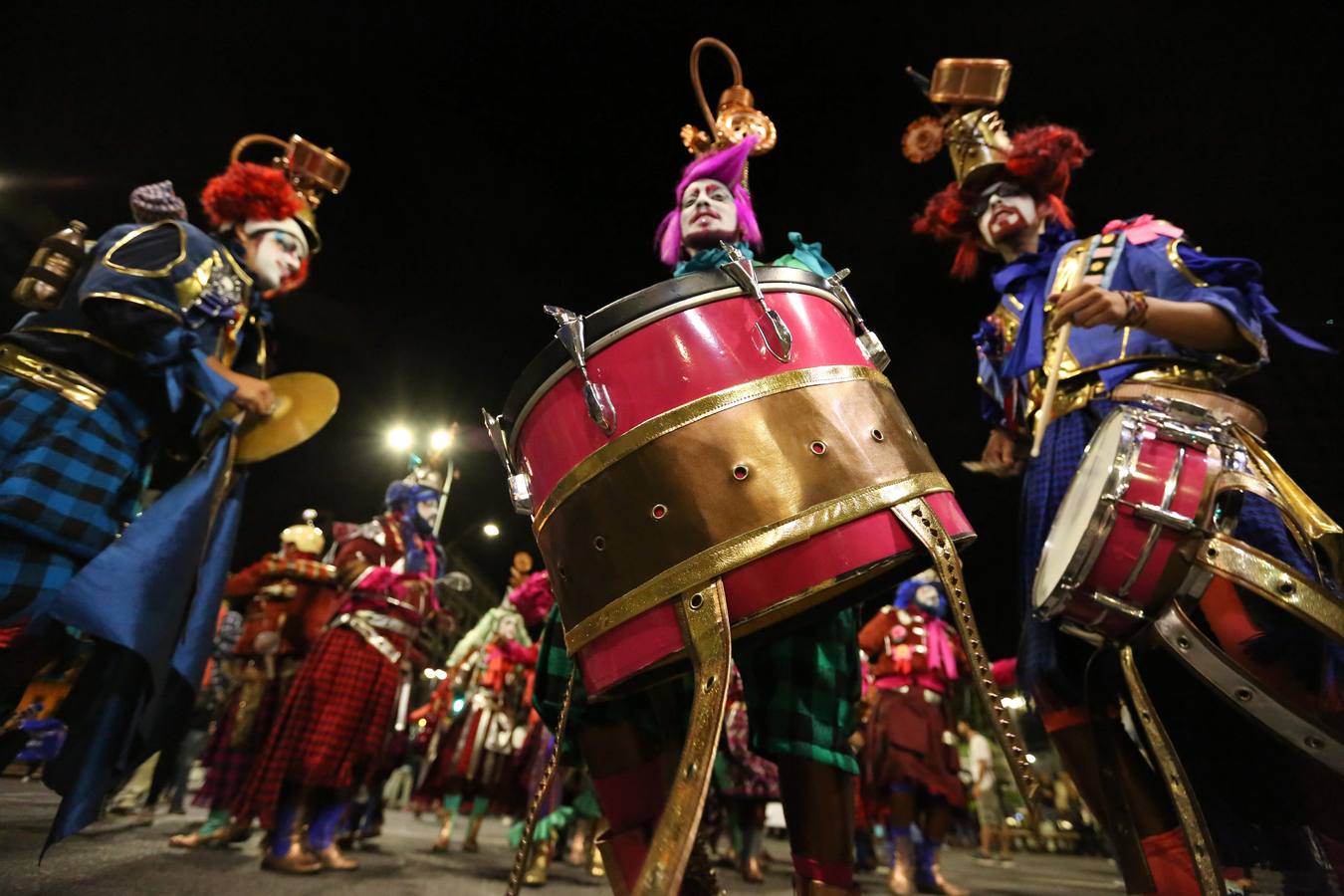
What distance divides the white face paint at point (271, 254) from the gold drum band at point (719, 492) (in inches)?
108

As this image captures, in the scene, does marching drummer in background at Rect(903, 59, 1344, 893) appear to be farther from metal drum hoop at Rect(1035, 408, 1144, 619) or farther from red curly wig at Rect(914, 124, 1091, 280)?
metal drum hoop at Rect(1035, 408, 1144, 619)

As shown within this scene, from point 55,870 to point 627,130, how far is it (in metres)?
5.38

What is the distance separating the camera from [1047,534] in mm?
2084

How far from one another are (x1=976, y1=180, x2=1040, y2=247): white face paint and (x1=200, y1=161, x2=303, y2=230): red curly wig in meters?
3.26

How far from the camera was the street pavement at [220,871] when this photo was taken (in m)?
2.48

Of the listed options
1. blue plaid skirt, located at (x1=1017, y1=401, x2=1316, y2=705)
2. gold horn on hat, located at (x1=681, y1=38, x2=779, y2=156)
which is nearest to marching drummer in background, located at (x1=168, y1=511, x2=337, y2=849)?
gold horn on hat, located at (x1=681, y1=38, x2=779, y2=156)

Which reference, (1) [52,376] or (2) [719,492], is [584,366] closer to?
(2) [719,492]

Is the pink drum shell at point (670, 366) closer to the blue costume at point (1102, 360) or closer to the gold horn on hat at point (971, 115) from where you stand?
the blue costume at point (1102, 360)

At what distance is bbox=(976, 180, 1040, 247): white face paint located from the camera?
8.87 feet

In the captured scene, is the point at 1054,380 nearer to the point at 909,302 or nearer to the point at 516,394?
the point at 516,394

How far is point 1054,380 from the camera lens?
214cm

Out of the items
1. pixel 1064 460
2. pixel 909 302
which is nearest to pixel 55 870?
pixel 1064 460

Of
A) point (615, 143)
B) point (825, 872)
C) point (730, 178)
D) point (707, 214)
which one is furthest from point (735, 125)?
point (615, 143)

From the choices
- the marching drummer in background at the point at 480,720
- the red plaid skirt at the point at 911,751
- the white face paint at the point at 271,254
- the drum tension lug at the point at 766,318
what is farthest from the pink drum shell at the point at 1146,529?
the marching drummer in background at the point at 480,720
